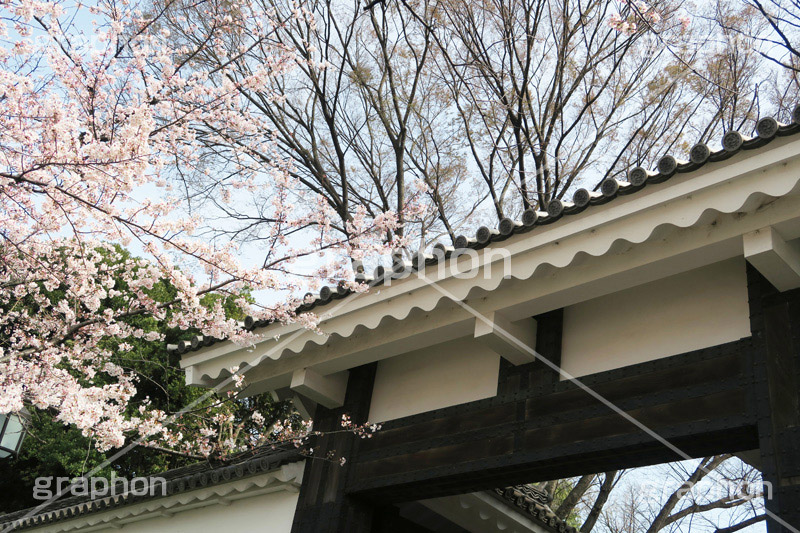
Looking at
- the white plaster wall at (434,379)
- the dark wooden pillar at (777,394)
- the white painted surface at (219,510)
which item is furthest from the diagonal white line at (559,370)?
the white painted surface at (219,510)

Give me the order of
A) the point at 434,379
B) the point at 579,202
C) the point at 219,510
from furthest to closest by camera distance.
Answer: the point at 219,510 → the point at 434,379 → the point at 579,202

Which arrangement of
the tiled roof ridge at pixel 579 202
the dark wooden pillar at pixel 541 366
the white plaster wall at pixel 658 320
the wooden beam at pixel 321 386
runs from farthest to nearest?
the wooden beam at pixel 321 386, the dark wooden pillar at pixel 541 366, the white plaster wall at pixel 658 320, the tiled roof ridge at pixel 579 202

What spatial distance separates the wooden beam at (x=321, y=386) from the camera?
6062 mm

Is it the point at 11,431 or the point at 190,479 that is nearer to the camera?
the point at 190,479

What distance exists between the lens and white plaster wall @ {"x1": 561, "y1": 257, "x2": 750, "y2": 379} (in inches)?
167

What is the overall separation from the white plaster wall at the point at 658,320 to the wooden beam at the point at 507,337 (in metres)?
0.24

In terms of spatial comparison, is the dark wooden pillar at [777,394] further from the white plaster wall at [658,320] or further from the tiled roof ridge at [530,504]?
the tiled roof ridge at [530,504]

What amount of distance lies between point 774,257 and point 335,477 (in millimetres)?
3552

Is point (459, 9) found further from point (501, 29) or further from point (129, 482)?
point (129, 482)

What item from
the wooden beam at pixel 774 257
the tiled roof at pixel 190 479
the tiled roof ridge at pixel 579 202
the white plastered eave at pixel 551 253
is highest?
the tiled roof ridge at pixel 579 202

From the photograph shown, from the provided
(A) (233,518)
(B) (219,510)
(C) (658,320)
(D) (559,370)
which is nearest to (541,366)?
(D) (559,370)

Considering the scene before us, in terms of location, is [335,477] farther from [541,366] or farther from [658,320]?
[658,320]

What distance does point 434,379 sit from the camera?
18.6ft

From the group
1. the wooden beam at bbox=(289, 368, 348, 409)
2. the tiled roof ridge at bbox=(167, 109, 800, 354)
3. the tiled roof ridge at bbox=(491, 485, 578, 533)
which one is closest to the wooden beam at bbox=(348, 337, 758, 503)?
the wooden beam at bbox=(289, 368, 348, 409)
